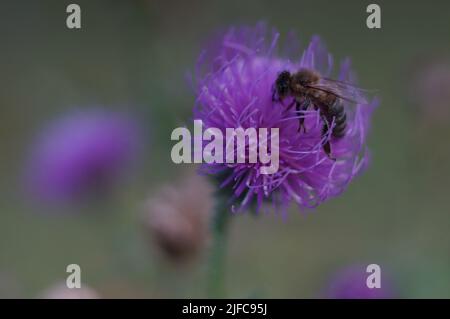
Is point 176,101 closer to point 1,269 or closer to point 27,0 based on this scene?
point 1,269

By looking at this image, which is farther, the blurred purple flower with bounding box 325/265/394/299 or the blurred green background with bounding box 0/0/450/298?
the blurred green background with bounding box 0/0/450/298

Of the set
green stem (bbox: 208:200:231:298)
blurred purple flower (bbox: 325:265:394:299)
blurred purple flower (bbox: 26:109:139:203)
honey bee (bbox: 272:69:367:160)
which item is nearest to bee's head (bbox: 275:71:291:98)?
honey bee (bbox: 272:69:367:160)

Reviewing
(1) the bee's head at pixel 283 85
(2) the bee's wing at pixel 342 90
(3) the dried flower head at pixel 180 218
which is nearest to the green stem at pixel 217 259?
(3) the dried flower head at pixel 180 218

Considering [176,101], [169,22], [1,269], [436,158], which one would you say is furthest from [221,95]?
[1,269]

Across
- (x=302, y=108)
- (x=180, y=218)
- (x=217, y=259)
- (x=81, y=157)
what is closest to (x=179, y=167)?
(x=180, y=218)

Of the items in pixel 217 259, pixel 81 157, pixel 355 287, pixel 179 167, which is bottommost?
pixel 355 287

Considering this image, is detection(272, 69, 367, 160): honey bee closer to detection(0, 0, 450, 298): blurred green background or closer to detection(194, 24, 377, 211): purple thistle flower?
detection(194, 24, 377, 211): purple thistle flower

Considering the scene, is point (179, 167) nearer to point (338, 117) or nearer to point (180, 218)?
point (180, 218)
